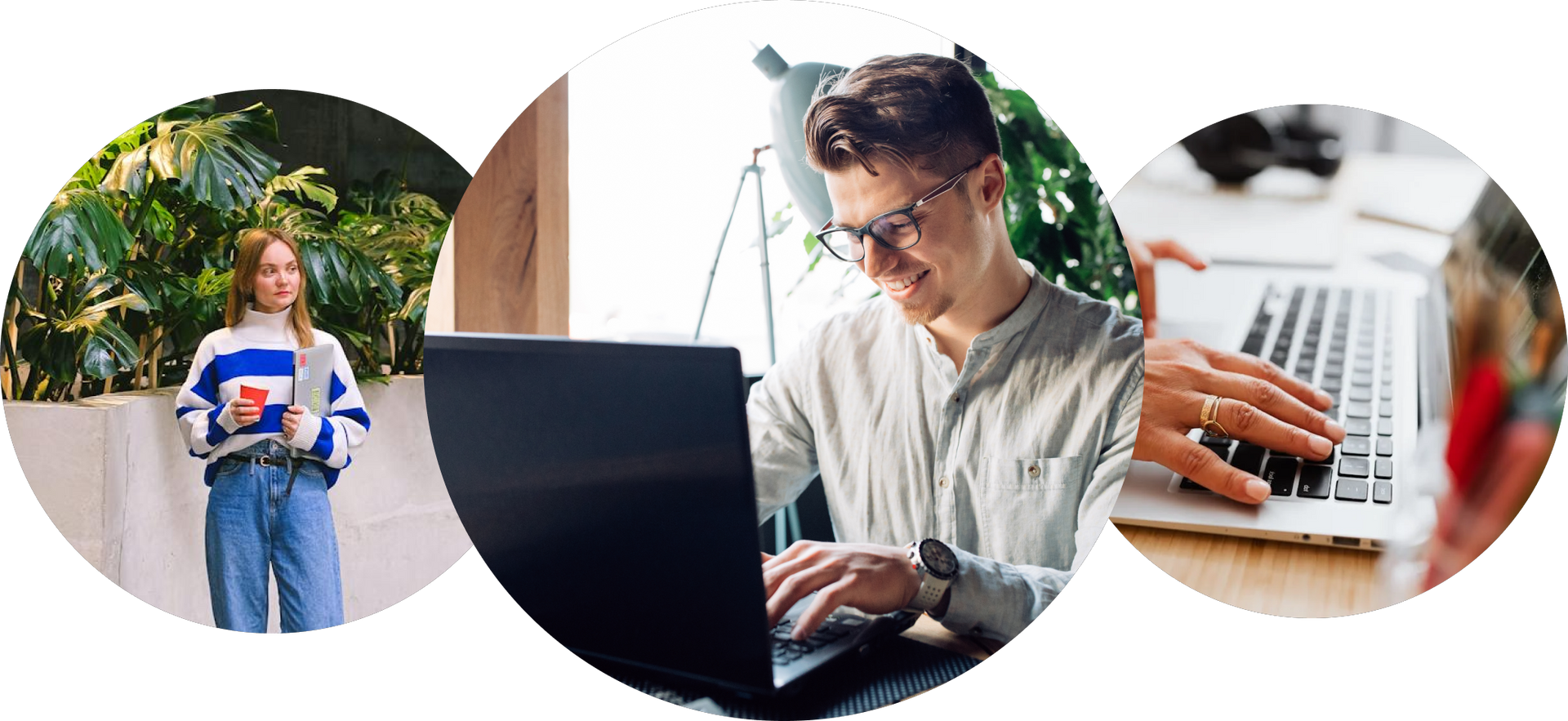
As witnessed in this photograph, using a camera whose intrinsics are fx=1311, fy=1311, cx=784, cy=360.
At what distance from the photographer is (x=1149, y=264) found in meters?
3.12

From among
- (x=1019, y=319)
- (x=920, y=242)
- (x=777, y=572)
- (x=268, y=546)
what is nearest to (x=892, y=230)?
(x=920, y=242)

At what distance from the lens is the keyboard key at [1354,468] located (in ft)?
9.70

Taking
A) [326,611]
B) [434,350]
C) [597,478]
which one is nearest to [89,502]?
[326,611]

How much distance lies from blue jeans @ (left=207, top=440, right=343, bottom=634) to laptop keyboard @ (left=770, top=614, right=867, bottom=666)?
47.7 inches

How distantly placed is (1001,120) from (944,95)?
12cm

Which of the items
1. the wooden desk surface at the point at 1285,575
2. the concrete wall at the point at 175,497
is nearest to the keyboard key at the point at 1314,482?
the wooden desk surface at the point at 1285,575

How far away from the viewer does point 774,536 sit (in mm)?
2350

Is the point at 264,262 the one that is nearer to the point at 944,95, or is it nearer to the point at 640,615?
the point at 640,615

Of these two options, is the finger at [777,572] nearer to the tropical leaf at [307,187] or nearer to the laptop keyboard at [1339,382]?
the laptop keyboard at [1339,382]

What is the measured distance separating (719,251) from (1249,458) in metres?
1.41

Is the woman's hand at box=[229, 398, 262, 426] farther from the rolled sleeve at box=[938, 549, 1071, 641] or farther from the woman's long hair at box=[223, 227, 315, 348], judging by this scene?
the rolled sleeve at box=[938, 549, 1071, 641]

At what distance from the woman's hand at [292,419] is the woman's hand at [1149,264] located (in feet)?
6.39

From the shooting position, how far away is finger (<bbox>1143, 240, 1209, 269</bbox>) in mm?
3127

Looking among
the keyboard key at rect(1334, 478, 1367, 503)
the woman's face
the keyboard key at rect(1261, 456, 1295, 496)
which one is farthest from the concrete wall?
the keyboard key at rect(1334, 478, 1367, 503)
